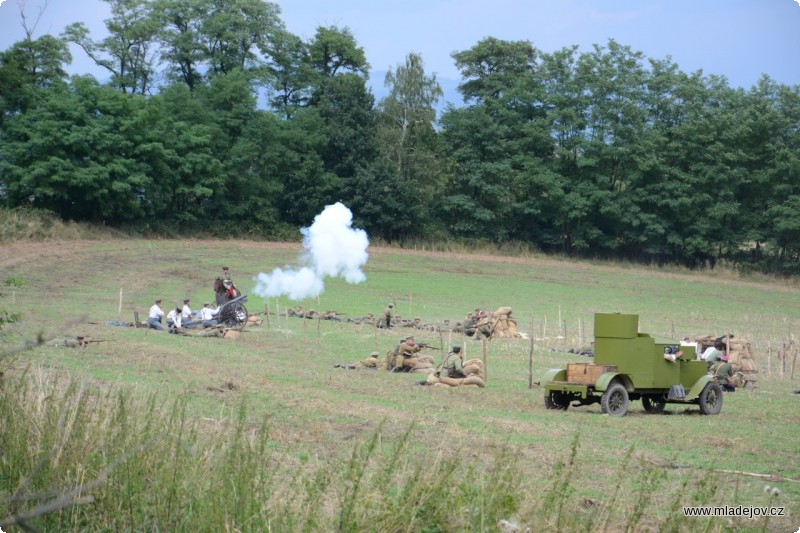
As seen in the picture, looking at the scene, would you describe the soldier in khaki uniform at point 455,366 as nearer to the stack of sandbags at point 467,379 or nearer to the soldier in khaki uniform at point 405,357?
the stack of sandbags at point 467,379

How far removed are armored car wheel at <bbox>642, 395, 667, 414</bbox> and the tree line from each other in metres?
47.6

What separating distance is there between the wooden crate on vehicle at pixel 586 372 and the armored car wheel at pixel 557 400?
0.51 metres

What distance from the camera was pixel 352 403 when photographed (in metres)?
18.2

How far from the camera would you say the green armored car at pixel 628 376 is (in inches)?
776

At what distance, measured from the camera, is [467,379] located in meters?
22.8

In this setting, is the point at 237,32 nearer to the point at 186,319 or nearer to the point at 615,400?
the point at 186,319

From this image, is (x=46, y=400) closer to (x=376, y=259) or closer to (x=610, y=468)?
(x=610, y=468)

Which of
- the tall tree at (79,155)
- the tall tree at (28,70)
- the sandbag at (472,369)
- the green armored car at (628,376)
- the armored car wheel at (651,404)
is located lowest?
the armored car wheel at (651,404)

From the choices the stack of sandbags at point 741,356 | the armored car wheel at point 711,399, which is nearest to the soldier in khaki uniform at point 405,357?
the armored car wheel at point 711,399

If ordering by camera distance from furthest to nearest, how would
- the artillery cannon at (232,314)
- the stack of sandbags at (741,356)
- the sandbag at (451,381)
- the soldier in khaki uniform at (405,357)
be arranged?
the artillery cannon at (232,314), the stack of sandbags at (741,356), the soldier in khaki uniform at (405,357), the sandbag at (451,381)

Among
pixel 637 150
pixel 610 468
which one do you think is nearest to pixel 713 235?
pixel 637 150

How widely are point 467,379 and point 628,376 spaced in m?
4.19

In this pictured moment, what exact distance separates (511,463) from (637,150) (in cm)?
6601

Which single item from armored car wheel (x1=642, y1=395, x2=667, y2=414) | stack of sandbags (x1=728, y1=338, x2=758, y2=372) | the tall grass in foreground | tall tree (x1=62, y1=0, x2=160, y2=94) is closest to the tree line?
tall tree (x1=62, y1=0, x2=160, y2=94)
